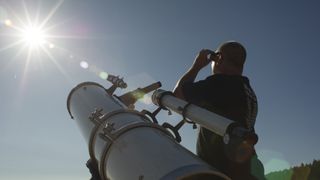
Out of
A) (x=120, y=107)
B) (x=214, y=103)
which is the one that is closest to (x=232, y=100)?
(x=214, y=103)

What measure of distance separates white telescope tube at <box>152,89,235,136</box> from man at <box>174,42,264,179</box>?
261 mm

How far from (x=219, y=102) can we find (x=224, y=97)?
9 cm

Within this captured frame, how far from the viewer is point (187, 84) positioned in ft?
19.7

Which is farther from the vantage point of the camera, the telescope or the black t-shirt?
the black t-shirt

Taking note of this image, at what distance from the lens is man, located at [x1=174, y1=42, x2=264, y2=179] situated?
17.9 feet

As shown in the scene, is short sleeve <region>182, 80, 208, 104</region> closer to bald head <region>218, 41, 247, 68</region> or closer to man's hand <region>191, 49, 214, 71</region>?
man's hand <region>191, 49, 214, 71</region>

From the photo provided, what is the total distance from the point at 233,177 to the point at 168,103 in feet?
4.32

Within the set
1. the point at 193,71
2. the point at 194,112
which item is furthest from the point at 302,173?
the point at 194,112

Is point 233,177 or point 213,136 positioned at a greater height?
point 213,136

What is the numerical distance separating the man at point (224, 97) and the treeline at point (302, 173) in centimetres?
1323

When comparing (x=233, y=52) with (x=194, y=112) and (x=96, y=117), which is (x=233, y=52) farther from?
(x=96, y=117)

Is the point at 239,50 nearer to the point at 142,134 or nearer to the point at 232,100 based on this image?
the point at 232,100

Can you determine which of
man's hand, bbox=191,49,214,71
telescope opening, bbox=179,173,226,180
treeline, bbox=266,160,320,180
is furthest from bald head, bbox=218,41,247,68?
treeline, bbox=266,160,320,180

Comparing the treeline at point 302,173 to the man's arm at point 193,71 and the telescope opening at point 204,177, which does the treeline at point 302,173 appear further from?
the telescope opening at point 204,177
